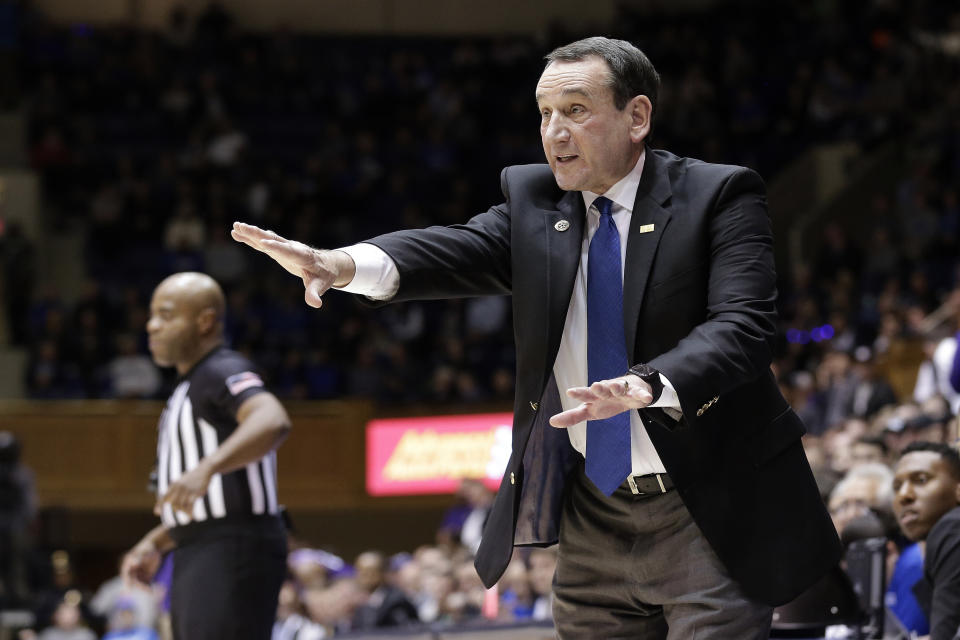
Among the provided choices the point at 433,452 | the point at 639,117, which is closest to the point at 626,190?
the point at 639,117

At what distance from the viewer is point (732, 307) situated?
2.68 m

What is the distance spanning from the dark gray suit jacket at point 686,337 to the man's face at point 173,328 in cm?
220

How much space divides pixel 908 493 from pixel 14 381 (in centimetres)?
1369

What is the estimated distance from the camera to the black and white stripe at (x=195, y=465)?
465 cm

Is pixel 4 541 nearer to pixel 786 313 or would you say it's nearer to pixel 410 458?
pixel 410 458

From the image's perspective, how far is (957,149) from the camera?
1534 cm

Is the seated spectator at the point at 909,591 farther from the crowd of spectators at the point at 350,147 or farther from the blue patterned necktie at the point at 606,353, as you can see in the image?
the crowd of spectators at the point at 350,147

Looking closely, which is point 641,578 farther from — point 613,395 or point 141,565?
point 141,565

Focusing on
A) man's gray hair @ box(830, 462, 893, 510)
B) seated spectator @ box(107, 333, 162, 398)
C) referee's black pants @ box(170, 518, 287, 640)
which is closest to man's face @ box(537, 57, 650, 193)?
referee's black pants @ box(170, 518, 287, 640)

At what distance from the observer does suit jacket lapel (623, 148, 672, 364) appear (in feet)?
9.18

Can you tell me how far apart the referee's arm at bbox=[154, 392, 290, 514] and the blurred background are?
7524 mm

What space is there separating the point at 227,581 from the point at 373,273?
6.88 ft

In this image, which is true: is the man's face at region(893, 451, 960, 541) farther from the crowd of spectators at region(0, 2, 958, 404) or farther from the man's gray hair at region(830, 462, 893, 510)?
the crowd of spectators at region(0, 2, 958, 404)

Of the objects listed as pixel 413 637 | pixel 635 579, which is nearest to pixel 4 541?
pixel 413 637
